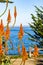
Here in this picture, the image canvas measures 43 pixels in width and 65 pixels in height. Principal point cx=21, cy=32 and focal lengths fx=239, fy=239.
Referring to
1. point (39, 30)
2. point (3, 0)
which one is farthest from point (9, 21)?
point (39, 30)

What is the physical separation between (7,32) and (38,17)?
1735cm

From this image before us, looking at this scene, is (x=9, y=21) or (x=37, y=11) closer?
(x=9, y=21)

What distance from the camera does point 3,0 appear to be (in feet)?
5.22

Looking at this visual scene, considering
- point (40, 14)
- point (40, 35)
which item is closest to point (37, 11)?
point (40, 14)

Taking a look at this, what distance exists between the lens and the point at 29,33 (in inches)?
805

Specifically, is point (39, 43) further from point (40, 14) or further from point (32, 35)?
point (40, 14)

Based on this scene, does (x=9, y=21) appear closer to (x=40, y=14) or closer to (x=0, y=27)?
(x=0, y=27)

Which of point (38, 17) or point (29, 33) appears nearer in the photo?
point (38, 17)

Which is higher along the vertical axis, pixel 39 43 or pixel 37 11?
pixel 37 11

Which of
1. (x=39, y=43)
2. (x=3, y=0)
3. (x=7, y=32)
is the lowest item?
(x=39, y=43)

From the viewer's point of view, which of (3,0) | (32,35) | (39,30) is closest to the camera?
(3,0)

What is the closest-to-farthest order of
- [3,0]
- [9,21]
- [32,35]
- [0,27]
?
[0,27], [9,21], [3,0], [32,35]

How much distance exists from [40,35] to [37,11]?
1.91 meters

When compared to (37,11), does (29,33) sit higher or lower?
lower
